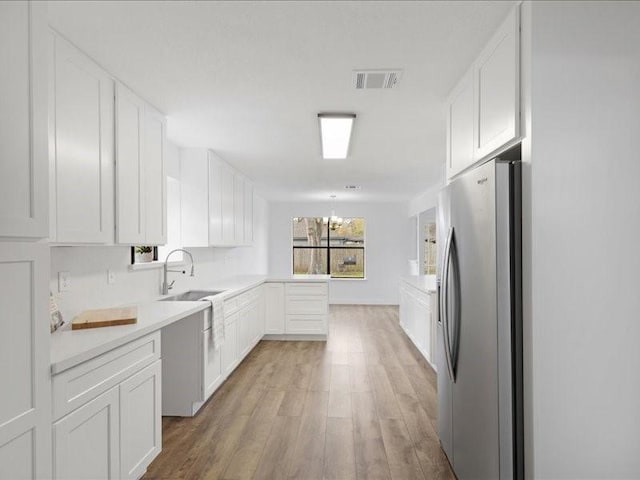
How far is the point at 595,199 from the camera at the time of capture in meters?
1.70

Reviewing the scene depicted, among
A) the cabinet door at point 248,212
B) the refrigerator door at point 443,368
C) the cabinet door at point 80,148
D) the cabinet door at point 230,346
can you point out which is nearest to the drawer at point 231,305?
the cabinet door at point 230,346

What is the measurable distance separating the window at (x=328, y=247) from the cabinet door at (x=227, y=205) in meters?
4.52

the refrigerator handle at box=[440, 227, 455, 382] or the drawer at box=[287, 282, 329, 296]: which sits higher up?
the refrigerator handle at box=[440, 227, 455, 382]

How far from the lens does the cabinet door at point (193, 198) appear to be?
4441 millimetres

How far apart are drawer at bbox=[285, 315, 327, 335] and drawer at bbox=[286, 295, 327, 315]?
72mm

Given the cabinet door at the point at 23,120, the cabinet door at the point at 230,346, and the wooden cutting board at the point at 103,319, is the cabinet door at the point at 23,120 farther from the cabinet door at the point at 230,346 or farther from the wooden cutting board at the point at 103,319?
the cabinet door at the point at 230,346

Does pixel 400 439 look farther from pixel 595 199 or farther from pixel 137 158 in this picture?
pixel 137 158

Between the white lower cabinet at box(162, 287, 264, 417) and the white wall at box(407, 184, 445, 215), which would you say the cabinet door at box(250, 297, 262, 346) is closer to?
the white lower cabinet at box(162, 287, 264, 417)

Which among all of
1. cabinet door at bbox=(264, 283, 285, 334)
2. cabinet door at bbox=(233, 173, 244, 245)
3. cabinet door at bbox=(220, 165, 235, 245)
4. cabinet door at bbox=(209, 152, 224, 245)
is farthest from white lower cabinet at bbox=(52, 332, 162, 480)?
cabinet door at bbox=(264, 283, 285, 334)

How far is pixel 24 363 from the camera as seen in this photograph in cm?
145

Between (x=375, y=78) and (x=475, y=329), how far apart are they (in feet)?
5.08

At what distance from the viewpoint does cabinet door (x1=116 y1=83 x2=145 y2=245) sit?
260 cm

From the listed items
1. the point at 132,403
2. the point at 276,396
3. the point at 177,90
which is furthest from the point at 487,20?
the point at 276,396

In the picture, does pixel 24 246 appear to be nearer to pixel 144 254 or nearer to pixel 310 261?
pixel 144 254
